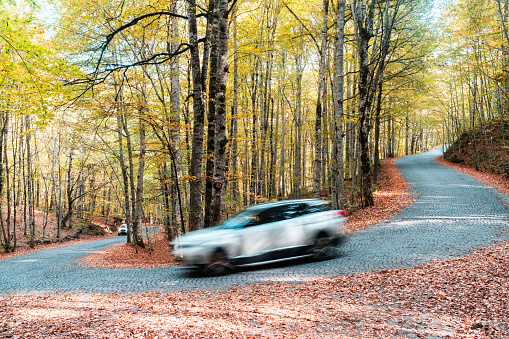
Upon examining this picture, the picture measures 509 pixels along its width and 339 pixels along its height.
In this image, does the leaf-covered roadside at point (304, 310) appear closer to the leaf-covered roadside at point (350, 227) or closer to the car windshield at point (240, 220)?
the car windshield at point (240, 220)

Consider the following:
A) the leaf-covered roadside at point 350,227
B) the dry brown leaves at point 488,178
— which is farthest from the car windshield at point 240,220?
the dry brown leaves at point 488,178

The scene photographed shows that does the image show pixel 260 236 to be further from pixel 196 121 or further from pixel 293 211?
pixel 196 121

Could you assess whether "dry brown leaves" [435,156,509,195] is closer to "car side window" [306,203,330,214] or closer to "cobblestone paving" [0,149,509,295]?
"cobblestone paving" [0,149,509,295]

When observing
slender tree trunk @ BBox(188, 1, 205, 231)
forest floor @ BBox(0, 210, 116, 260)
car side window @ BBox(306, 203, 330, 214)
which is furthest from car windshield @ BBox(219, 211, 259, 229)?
forest floor @ BBox(0, 210, 116, 260)

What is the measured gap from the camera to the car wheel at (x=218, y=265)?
6736mm

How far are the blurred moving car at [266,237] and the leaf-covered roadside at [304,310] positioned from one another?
1209 mm

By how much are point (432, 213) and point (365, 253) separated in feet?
20.3

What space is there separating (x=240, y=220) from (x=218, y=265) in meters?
1.18

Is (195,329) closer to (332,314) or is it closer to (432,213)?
(332,314)

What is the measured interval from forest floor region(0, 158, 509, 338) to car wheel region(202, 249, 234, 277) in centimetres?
120

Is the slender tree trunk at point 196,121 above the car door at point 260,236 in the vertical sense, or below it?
above

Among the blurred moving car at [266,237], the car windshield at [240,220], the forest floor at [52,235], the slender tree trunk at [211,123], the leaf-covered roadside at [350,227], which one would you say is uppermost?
the slender tree trunk at [211,123]

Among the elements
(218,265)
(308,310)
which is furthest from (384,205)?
(308,310)

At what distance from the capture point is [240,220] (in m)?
7.13
